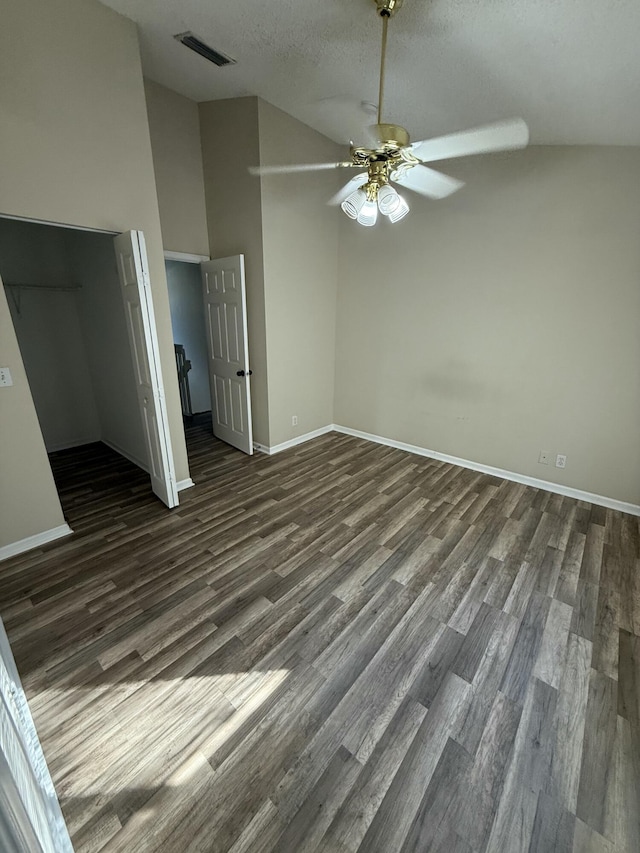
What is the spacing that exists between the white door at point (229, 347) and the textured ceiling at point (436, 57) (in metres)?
1.39

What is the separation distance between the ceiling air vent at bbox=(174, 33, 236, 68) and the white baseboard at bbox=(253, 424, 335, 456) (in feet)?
10.7

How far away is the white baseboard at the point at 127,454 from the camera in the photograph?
3712mm

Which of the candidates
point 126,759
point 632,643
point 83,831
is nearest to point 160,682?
point 126,759

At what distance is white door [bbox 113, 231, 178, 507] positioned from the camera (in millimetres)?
2467

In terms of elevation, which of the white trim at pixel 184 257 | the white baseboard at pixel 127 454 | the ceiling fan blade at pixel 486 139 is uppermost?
the ceiling fan blade at pixel 486 139

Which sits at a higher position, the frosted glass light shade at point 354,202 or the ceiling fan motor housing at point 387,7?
the ceiling fan motor housing at point 387,7

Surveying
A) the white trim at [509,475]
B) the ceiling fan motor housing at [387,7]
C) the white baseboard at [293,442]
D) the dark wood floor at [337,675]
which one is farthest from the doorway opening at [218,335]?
the ceiling fan motor housing at [387,7]

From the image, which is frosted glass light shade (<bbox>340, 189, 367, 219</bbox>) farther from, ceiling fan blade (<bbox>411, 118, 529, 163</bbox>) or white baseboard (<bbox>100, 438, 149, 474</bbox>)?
white baseboard (<bbox>100, 438, 149, 474</bbox>)

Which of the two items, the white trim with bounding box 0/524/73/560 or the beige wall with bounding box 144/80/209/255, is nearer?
the white trim with bounding box 0/524/73/560

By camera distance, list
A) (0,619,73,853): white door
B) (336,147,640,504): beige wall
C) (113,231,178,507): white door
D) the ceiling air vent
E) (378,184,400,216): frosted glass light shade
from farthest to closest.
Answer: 1. (336,147,640,504): beige wall
2. (113,231,178,507): white door
3. the ceiling air vent
4. (378,184,400,216): frosted glass light shade
5. (0,619,73,853): white door

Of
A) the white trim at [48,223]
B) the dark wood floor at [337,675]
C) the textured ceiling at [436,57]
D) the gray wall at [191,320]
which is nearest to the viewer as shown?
the dark wood floor at [337,675]

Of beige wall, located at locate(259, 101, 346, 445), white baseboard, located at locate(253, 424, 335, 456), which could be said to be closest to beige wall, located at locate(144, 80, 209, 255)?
beige wall, located at locate(259, 101, 346, 445)

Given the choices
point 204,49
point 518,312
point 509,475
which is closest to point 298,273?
point 204,49

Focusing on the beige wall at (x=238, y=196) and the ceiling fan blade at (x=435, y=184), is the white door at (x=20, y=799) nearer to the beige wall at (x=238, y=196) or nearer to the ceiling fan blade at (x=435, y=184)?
the beige wall at (x=238, y=196)
